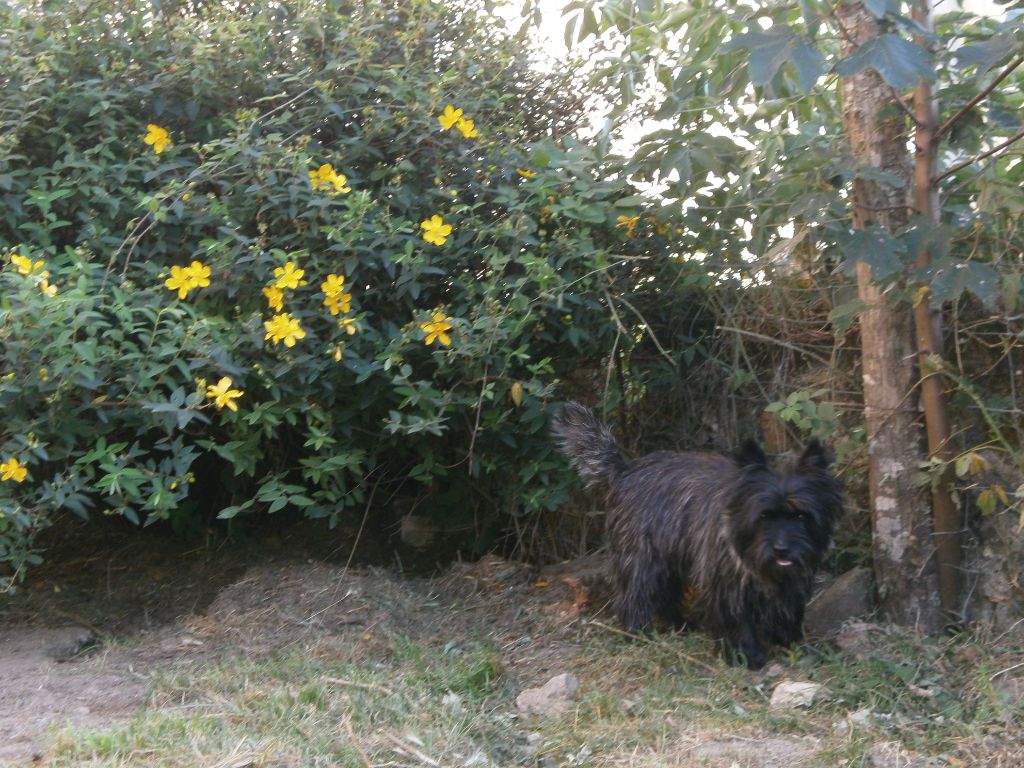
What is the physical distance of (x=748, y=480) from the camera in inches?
190

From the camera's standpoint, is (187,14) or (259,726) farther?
(187,14)

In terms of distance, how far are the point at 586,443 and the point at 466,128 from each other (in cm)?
171

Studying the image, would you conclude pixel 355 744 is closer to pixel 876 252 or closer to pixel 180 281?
pixel 180 281

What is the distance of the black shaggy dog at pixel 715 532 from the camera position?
4.74m

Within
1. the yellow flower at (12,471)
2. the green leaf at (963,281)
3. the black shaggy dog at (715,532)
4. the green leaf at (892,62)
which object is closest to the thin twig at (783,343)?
the black shaggy dog at (715,532)

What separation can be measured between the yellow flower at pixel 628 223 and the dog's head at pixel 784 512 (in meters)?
1.50

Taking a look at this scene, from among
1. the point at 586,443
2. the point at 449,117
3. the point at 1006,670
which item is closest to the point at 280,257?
the point at 449,117

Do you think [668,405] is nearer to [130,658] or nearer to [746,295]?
[746,295]

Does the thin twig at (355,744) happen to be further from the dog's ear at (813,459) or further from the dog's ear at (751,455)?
the dog's ear at (813,459)

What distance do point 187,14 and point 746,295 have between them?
3381mm

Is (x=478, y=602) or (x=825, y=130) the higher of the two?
(x=825, y=130)

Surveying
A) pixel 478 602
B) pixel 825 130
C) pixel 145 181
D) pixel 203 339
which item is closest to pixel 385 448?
pixel 478 602

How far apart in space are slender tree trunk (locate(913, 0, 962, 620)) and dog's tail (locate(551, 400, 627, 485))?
1557 millimetres

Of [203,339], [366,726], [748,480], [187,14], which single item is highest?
[187,14]
